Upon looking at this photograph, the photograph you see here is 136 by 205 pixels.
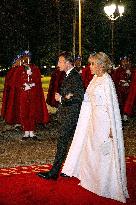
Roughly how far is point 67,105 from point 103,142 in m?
1.05

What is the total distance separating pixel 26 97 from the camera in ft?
41.5

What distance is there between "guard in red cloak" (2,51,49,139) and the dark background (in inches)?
1325

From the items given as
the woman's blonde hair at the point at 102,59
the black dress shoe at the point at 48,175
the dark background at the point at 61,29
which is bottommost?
the black dress shoe at the point at 48,175

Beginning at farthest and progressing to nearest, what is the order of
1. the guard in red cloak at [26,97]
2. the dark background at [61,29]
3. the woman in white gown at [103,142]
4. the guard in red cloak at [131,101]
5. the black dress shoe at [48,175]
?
the dark background at [61,29] → the guard in red cloak at [131,101] → the guard in red cloak at [26,97] → the black dress shoe at [48,175] → the woman in white gown at [103,142]

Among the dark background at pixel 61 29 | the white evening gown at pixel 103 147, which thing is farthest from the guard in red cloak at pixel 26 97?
the dark background at pixel 61 29

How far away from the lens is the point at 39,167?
898 centimetres

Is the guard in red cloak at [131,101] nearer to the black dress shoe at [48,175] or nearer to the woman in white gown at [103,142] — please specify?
the black dress shoe at [48,175]

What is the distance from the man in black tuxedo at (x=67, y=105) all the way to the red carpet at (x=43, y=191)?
0.33 m

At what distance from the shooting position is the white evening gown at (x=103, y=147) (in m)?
6.91

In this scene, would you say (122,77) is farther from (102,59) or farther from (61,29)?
(61,29)

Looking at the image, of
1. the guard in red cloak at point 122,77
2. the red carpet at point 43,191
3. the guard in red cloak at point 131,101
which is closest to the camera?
the red carpet at point 43,191

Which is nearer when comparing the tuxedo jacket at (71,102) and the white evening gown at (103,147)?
the white evening gown at (103,147)

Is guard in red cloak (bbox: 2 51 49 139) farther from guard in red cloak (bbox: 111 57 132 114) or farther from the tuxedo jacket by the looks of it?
the tuxedo jacket

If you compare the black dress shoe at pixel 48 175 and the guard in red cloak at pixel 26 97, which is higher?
the guard in red cloak at pixel 26 97
